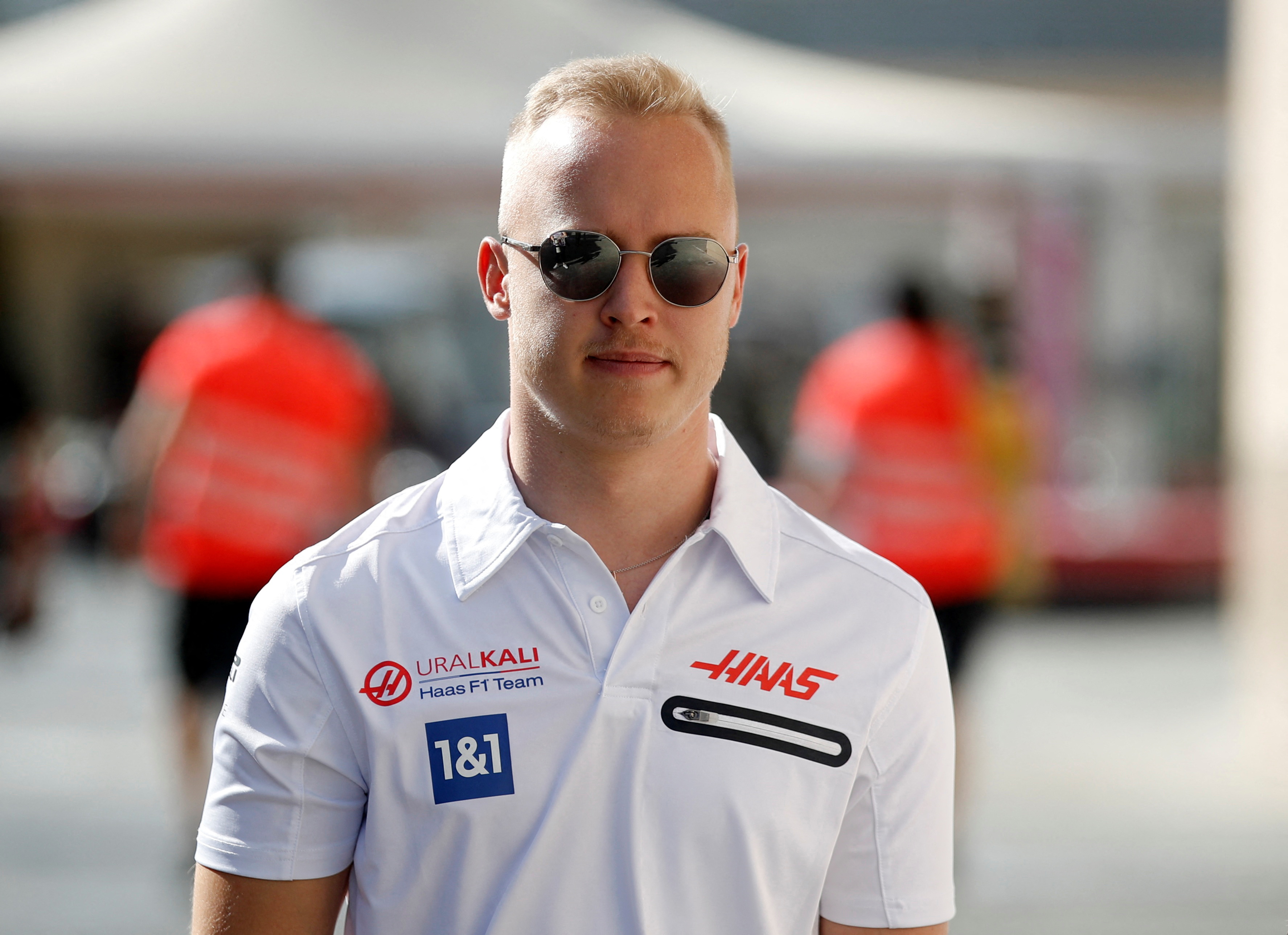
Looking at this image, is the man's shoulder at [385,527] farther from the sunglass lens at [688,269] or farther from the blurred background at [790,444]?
the blurred background at [790,444]

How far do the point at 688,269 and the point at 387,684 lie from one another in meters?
0.54

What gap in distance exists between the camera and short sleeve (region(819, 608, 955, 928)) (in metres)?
1.74

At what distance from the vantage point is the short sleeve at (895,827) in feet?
5.71

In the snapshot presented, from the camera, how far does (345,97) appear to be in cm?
593

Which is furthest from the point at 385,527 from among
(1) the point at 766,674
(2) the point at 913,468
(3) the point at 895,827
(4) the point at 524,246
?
(2) the point at 913,468

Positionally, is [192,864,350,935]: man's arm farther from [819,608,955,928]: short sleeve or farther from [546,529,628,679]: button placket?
[819,608,955,928]: short sleeve

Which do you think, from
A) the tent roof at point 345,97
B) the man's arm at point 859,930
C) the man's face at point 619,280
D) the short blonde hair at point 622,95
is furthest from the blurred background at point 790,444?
the short blonde hair at point 622,95

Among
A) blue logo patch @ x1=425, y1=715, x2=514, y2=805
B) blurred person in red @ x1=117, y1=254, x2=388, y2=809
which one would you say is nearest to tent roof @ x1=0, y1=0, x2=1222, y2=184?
blurred person in red @ x1=117, y1=254, x2=388, y2=809

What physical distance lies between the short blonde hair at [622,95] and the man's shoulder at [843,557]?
0.43 m

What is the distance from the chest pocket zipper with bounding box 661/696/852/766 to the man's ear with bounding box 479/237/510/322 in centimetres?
51

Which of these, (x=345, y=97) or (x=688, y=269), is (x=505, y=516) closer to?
(x=688, y=269)

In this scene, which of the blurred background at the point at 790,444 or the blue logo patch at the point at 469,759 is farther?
the blurred background at the point at 790,444

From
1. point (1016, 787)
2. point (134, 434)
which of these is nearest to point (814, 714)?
point (134, 434)

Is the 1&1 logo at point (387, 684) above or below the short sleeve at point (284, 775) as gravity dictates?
above
